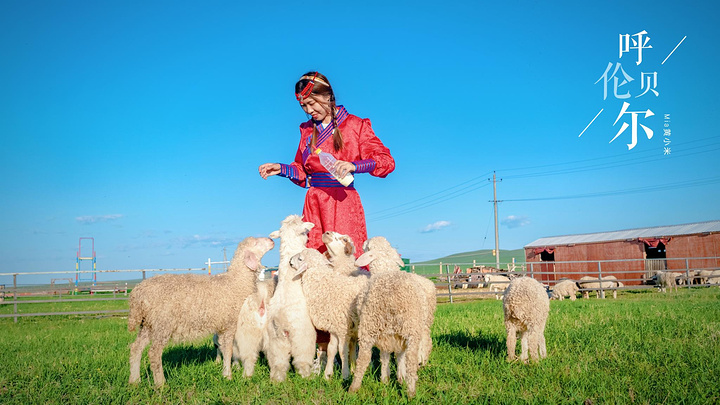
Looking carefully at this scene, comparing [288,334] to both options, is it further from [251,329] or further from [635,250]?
[635,250]

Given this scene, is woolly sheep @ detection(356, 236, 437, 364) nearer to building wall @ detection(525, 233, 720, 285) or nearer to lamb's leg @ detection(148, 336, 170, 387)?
lamb's leg @ detection(148, 336, 170, 387)

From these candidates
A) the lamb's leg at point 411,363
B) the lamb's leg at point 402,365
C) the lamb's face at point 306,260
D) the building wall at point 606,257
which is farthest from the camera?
the building wall at point 606,257

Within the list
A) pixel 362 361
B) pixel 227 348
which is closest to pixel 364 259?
pixel 362 361

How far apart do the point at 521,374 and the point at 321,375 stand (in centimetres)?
206

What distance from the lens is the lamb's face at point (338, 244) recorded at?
546 centimetres

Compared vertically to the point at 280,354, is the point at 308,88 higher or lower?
higher

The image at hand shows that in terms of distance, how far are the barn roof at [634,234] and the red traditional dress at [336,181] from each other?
1158 inches

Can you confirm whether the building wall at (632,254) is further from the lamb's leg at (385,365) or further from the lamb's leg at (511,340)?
the lamb's leg at (385,365)

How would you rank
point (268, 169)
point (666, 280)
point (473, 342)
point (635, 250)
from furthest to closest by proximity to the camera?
1. point (635, 250)
2. point (666, 280)
3. point (473, 342)
4. point (268, 169)

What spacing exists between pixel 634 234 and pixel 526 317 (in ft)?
103

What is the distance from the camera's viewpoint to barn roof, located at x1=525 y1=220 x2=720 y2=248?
28905mm

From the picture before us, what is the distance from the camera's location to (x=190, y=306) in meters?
4.76

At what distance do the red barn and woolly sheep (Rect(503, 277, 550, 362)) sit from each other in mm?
20530

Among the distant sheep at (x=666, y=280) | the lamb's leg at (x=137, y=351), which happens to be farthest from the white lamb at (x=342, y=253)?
the distant sheep at (x=666, y=280)
